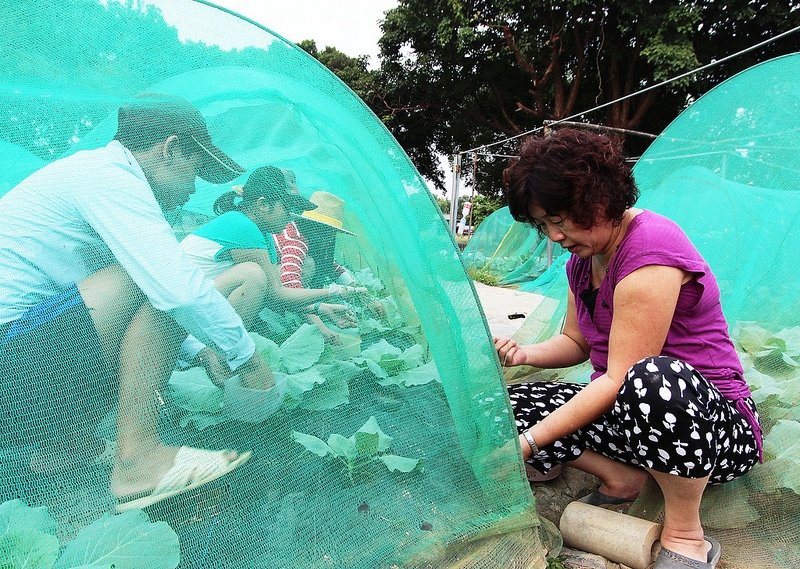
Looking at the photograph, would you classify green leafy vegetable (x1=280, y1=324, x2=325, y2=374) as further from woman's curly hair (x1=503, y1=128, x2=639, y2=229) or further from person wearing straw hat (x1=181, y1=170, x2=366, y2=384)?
woman's curly hair (x1=503, y1=128, x2=639, y2=229)

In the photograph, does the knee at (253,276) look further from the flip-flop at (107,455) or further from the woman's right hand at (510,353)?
the woman's right hand at (510,353)

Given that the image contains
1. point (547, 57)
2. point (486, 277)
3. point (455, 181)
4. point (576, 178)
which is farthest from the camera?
point (547, 57)

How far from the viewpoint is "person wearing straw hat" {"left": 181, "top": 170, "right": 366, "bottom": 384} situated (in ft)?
3.38

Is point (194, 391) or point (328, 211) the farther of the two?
point (328, 211)

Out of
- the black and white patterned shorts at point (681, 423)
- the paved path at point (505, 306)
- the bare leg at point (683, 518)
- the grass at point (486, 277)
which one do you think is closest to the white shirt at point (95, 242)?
the black and white patterned shorts at point (681, 423)

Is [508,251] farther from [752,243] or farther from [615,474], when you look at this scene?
[615,474]

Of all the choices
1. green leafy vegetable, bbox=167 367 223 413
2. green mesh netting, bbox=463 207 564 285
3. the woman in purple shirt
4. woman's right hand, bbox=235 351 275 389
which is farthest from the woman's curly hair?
green mesh netting, bbox=463 207 564 285

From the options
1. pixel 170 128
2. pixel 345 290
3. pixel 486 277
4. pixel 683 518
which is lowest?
pixel 486 277

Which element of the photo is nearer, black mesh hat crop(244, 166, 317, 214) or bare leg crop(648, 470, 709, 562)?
black mesh hat crop(244, 166, 317, 214)

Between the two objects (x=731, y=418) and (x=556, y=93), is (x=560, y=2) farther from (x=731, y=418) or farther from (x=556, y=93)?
(x=731, y=418)

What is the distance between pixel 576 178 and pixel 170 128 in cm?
86

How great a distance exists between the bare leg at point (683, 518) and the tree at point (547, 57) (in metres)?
9.71

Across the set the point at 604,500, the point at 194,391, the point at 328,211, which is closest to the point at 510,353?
the point at 604,500

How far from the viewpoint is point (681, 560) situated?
4.25 feet
